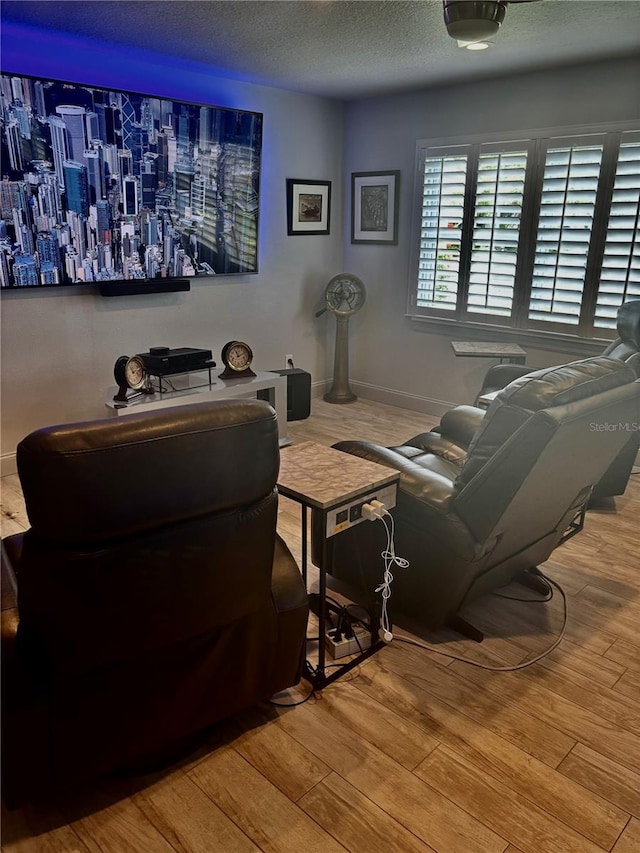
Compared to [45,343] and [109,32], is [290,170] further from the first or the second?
[45,343]

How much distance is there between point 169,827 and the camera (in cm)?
160

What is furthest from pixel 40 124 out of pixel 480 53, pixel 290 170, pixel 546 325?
pixel 546 325

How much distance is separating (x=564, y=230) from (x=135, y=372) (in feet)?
9.83

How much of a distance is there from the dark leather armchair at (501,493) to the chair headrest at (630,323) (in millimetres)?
1399

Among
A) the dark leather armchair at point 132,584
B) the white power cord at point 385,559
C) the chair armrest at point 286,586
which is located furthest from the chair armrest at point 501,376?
the dark leather armchair at point 132,584

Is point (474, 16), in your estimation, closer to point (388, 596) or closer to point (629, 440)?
point (629, 440)

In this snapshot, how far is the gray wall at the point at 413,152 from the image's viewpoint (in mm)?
3992

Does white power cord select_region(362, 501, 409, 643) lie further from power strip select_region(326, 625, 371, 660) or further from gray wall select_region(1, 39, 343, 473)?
gray wall select_region(1, 39, 343, 473)

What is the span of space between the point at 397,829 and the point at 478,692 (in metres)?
0.61

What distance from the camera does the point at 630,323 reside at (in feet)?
11.2

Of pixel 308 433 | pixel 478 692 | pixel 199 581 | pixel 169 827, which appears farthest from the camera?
pixel 308 433

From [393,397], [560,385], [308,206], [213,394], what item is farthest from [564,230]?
[560,385]

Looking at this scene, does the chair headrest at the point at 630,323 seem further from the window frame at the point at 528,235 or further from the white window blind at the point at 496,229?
the white window blind at the point at 496,229

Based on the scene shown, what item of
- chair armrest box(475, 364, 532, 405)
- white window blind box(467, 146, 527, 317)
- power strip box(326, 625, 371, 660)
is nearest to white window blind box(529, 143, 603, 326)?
white window blind box(467, 146, 527, 317)
